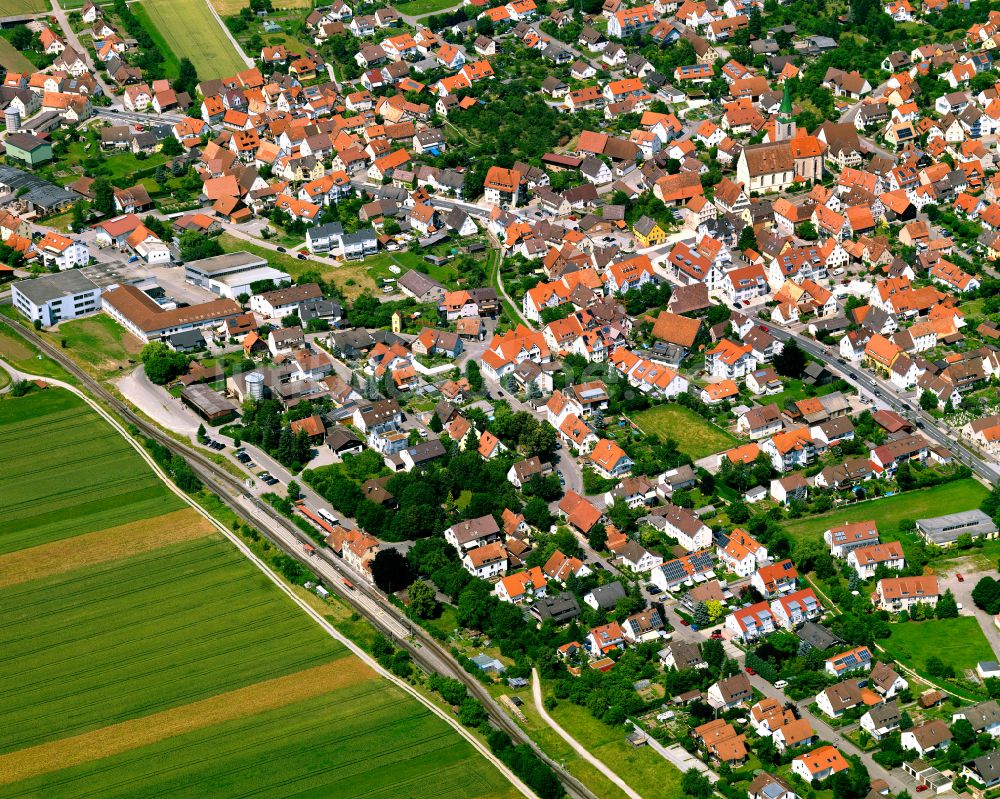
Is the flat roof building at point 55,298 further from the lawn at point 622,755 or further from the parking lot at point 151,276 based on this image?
the lawn at point 622,755

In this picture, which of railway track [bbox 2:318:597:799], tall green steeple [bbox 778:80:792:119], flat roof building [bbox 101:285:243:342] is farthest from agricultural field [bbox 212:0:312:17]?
railway track [bbox 2:318:597:799]

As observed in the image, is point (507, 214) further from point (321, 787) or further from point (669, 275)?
point (321, 787)

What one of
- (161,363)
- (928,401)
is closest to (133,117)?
(161,363)

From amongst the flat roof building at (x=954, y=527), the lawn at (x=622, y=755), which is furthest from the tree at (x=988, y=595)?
the lawn at (x=622, y=755)

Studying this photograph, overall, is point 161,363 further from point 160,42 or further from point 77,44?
point 77,44

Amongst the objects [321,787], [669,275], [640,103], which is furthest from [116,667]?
[640,103]

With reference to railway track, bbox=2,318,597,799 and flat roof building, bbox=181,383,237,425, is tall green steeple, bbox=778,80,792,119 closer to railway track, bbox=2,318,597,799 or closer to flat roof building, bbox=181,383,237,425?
flat roof building, bbox=181,383,237,425
